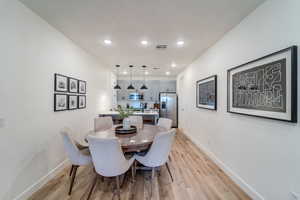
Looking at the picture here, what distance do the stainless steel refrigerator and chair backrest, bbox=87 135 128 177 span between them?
535 centimetres

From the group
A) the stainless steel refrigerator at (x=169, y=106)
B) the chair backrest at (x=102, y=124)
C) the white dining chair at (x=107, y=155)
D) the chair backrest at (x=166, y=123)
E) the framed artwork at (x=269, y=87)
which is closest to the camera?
the framed artwork at (x=269, y=87)

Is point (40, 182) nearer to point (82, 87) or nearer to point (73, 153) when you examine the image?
point (73, 153)

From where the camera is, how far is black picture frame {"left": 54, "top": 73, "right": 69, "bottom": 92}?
8.68ft

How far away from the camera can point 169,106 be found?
23.4 ft

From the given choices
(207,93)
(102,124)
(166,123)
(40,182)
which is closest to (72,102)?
(102,124)

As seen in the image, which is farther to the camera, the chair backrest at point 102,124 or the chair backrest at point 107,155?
the chair backrest at point 102,124

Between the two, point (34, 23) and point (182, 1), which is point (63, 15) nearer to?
point (34, 23)

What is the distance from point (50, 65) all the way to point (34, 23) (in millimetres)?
655

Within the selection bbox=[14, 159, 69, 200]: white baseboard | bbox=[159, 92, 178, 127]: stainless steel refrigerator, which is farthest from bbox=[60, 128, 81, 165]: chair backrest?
bbox=[159, 92, 178, 127]: stainless steel refrigerator

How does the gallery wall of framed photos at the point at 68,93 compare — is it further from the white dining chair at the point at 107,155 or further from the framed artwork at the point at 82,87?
the white dining chair at the point at 107,155

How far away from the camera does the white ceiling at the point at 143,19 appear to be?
1.96 metres

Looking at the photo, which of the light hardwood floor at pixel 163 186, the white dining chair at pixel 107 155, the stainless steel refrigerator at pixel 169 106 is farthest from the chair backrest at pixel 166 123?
the stainless steel refrigerator at pixel 169 106

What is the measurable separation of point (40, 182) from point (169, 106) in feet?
18.6

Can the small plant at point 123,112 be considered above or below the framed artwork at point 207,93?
below
